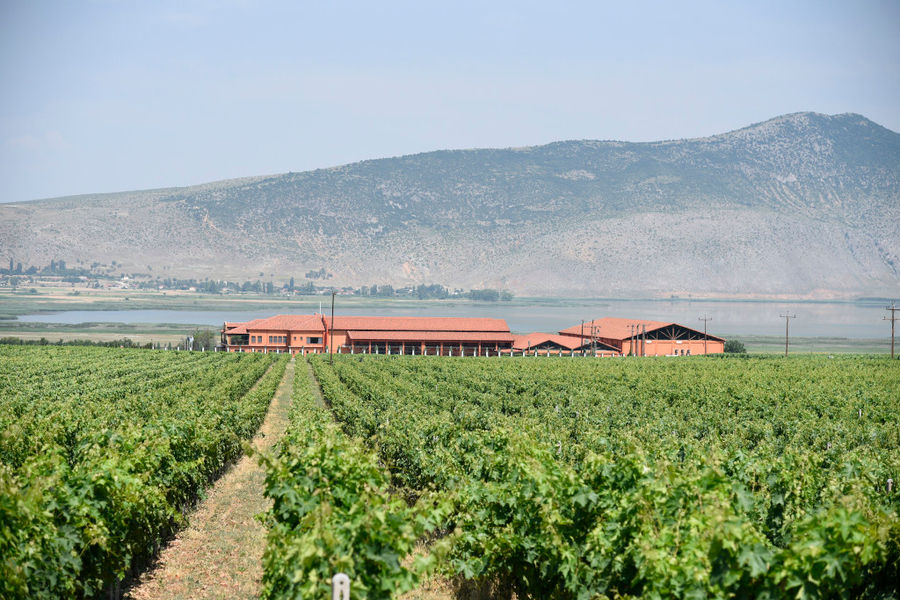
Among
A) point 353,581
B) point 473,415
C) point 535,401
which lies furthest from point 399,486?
point 535,401

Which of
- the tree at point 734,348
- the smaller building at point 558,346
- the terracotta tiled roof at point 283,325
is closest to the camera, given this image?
the terracotta tiled roof at point 283,325

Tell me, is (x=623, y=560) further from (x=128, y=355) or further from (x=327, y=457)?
(x=128, y=355)

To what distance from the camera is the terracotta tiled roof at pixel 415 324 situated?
89.4m

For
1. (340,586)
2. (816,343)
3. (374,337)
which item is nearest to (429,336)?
(374,337)

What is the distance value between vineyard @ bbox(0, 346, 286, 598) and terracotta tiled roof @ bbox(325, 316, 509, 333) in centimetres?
5807

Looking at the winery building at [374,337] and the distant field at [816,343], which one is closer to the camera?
the winery building at [374,337]

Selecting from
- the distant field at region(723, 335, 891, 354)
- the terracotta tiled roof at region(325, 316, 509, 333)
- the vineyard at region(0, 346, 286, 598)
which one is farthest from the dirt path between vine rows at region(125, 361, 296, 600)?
the distant field at region(723, 335, 891, 354)

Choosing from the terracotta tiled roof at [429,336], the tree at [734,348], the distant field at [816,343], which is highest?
the terracotta tiled roof at [429,336]

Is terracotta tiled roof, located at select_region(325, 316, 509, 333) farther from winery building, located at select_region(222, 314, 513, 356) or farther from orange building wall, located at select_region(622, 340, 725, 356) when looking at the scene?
orange building wall, located at select_region(622, 340, 725, 356)

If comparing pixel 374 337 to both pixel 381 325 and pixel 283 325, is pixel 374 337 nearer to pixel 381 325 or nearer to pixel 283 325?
pixel 381 325

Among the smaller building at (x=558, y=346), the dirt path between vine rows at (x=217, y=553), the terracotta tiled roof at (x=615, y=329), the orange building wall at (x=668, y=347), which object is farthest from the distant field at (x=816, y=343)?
the dirt path between vine rows at (x=217, y=553)

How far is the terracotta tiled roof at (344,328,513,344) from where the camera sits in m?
87.0

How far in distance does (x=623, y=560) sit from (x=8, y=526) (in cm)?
651

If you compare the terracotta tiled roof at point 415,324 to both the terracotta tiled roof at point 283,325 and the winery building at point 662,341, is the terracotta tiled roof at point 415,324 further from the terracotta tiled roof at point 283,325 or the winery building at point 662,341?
the winery building at point 662,341
